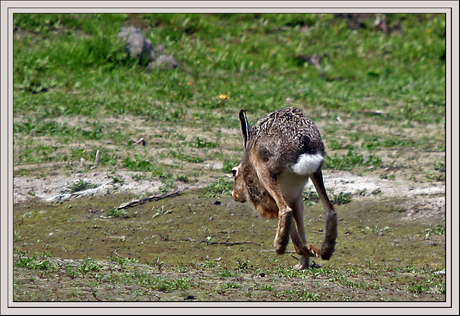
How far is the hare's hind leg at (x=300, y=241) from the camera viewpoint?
6425 mm

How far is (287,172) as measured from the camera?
6.52 meters

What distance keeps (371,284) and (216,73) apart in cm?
844

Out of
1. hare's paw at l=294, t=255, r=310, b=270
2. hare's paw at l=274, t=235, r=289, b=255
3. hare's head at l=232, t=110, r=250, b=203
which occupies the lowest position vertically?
hare's paw at l=294, t=255, r=310, b=270

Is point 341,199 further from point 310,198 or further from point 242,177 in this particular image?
point 242,177

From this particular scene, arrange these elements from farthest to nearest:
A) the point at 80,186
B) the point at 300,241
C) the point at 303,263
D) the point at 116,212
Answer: the point at 80,186
the point at 116,212
the point at 303,263
the point at 300,241

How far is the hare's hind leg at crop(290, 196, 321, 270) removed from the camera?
6.43 m

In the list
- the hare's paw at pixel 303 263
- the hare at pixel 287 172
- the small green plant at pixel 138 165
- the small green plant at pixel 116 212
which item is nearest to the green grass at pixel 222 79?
the small green plant at pixel 138 165

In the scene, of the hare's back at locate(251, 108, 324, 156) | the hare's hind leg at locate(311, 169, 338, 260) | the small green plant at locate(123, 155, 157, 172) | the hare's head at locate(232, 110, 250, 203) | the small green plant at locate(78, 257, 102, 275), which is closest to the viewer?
the small green plant at locate(78, 257, 102, 275)

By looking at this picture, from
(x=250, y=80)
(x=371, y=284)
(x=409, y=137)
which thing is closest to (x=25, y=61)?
(x=250, y=80)

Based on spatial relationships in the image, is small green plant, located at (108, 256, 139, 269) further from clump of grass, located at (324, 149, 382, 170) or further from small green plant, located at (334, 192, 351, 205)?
clump of grass, located at (324, 149, 382, 170)

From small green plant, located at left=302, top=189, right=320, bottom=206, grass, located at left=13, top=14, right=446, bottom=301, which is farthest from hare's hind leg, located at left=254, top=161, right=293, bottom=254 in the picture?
small green plant, located at left=302, top=189, right=320, bottom=206

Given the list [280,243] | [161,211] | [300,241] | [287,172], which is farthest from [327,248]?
[161,211]

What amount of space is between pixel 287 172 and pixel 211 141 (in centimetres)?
411

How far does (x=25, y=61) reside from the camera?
1260 cm
